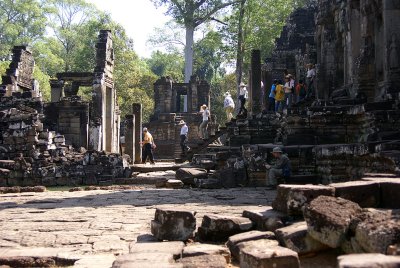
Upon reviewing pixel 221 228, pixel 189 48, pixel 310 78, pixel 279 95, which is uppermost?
pixel 189 48

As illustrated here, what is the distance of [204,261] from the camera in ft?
14.9

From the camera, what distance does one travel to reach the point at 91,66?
42.4 meters

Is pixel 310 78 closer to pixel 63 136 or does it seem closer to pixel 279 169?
pixel 279 169

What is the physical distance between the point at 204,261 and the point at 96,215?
145 inches

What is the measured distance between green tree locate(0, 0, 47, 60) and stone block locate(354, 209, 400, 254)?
46953mm

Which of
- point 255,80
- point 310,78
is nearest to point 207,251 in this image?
point 310,78

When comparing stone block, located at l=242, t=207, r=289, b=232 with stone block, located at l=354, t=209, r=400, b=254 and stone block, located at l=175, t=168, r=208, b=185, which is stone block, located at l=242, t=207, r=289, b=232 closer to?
stone block, located at l=354, t=209, r=400, b=254

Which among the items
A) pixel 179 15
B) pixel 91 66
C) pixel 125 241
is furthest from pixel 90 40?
pixel 125 241

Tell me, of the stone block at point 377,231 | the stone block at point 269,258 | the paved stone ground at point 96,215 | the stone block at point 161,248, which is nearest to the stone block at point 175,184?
the paved stone ground at point 96,215

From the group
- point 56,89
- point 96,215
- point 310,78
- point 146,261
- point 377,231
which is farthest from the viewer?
point 56,89

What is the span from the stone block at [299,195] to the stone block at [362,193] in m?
0.11

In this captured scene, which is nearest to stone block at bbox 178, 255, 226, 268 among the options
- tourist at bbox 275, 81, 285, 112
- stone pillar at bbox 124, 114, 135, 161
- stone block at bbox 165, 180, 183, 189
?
stone block at bbox 165, 180, 183, 189

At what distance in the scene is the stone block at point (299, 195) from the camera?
5.31 m

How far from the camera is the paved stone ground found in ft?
19.0
